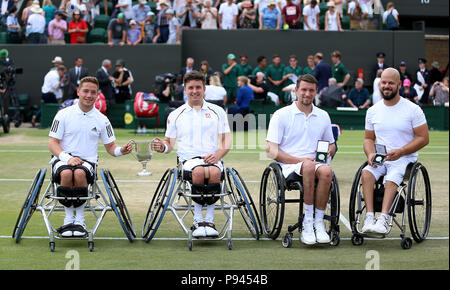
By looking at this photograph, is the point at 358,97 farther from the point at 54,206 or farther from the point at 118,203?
the point at 54,206

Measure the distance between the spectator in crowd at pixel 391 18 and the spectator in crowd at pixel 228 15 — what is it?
4.49 meters

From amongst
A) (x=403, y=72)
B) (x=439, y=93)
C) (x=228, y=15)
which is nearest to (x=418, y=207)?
(x=403, y=72)

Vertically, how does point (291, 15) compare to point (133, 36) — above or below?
above

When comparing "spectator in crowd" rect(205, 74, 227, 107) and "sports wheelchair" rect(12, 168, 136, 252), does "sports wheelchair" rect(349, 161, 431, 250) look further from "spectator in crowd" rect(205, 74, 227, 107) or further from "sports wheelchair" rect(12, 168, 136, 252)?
"spectator in crowd" rect(205, 74, 227, 107)

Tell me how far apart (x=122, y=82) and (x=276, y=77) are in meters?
4.24

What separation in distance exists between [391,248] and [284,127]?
1422mm

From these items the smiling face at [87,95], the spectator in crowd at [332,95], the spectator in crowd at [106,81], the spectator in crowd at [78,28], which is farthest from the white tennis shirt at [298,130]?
the spectator in crowd at [78,28]

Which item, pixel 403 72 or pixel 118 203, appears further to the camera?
pixel 403 72

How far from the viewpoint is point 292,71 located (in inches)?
845

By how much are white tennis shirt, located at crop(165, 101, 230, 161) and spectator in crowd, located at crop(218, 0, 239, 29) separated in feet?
50.7

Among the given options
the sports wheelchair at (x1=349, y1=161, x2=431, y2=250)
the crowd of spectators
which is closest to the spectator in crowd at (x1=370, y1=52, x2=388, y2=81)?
the crowd of spectators

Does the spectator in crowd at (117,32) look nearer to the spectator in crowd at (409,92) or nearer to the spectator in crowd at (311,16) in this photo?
the spectator in crowd at (311,16)

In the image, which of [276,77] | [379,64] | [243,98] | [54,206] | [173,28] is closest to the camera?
[54,206]

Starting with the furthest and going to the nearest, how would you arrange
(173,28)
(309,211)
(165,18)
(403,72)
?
(173,28)
(165,18)
(403,72)
(309,211)
